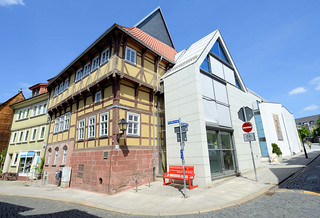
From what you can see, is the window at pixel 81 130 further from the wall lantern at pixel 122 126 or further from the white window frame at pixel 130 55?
the white window frame at pixel 130 55

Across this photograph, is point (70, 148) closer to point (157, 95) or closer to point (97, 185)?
point (97, 185)

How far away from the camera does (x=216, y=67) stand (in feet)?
39.7

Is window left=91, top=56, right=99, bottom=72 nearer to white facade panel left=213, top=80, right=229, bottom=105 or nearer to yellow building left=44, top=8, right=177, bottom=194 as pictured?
yellow building left=44, top=8, right=177, bottom=194

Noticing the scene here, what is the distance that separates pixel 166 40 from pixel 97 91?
11.9m

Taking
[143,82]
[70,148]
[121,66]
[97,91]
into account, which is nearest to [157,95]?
[143,82]

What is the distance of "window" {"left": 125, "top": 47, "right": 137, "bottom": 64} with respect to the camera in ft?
36.2

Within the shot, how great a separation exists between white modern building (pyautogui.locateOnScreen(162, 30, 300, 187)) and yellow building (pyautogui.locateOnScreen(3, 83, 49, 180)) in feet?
→ 50.2

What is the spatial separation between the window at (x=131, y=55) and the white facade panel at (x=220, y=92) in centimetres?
600

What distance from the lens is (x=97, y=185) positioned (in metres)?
9.22

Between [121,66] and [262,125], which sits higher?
[121,66]

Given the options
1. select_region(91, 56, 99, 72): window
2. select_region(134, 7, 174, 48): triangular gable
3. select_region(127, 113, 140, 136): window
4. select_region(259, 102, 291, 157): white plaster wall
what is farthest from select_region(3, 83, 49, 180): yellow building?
select_region(259, 102, 291, 157): white plaster wall

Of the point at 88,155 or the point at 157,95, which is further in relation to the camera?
the point at 157,95

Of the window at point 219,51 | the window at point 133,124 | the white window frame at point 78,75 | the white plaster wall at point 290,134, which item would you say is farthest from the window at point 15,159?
the white plaster wall at point 290,134

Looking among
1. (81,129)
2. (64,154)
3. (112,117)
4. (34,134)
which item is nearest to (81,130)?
(81,129)
